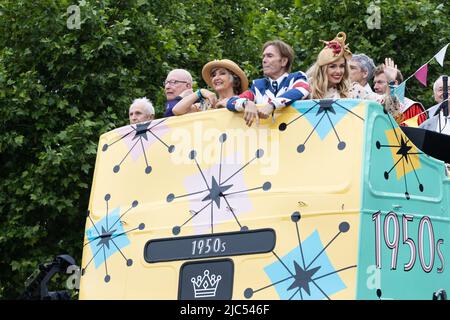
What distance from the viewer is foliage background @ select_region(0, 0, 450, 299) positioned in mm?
15055

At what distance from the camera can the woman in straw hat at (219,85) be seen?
9680 mm

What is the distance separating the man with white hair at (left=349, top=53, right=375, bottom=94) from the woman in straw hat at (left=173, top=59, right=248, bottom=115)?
177cm

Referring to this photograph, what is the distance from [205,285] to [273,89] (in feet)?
5.93

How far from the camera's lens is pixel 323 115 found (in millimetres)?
8398

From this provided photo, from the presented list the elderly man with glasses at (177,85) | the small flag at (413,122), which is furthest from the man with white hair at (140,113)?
the small flag at (413,122)

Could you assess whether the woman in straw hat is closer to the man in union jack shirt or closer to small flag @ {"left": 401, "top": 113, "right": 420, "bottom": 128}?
the man in union jack shirt

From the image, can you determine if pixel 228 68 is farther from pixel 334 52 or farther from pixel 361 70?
pixel 361 70

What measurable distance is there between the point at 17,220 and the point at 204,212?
6.92 metres

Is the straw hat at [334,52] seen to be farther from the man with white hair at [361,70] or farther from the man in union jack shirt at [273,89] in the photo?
the man with white hair at [361,70]

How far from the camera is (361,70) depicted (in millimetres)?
11453

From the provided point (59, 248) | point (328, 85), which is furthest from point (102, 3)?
point (328, 85)

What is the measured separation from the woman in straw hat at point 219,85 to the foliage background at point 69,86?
5.35 m

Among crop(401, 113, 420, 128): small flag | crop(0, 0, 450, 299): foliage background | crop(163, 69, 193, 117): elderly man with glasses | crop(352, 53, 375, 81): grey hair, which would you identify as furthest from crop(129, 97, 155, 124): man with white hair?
crop(0, 0, 450, 299): foliage background
